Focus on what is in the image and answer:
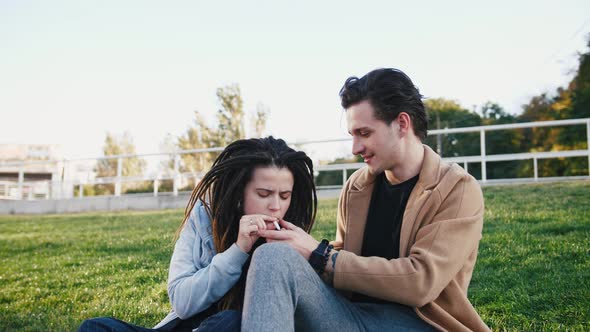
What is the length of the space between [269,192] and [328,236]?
11.9 feet

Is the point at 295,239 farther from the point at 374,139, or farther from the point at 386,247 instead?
the point at 374,139

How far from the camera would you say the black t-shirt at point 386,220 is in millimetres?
2859

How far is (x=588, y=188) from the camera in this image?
8836 millimetres

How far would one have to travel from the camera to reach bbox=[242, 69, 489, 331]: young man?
90.7 inches

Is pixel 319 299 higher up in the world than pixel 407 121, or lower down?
lower down

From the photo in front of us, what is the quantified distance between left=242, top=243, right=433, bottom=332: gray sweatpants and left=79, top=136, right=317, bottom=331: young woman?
0.20 metres

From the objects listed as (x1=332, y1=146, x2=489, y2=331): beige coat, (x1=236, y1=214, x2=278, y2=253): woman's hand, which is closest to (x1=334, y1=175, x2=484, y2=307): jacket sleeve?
(x1=332, y1=146, x2=489, y2=331): beige coat

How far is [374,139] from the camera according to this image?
296cm

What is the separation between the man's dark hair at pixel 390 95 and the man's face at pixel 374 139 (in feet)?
0.11

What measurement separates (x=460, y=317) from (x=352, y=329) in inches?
19.8

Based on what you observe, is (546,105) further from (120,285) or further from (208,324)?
(208,324)

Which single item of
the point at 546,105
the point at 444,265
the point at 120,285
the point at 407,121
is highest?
the point at 546,105

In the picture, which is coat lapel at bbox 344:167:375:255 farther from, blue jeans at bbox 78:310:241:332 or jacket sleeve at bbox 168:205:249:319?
blue jeans at bbox 78:310:241:332

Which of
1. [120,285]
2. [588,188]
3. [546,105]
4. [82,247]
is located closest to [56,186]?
[82,247]
